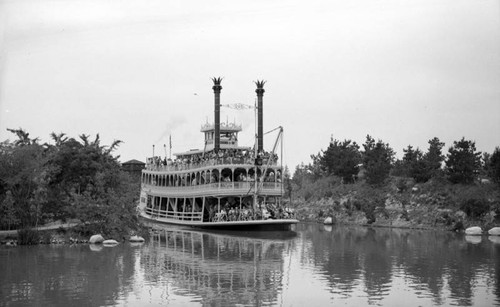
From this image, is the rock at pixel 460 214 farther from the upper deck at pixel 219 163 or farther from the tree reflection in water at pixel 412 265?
the upper deck at pixel 219 163

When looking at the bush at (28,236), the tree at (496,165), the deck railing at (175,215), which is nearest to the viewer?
the bush at (28,236)

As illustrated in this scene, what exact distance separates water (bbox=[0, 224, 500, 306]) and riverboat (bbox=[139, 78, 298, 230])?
6514 mm

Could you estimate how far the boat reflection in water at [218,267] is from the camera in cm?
1964

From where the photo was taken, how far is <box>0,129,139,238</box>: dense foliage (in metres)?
33.6

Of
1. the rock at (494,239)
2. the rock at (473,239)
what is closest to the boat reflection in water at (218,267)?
the rock at (473,239)

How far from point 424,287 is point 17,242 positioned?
20.2 meters

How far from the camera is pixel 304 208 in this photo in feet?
217

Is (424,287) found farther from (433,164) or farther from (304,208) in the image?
(304,208)

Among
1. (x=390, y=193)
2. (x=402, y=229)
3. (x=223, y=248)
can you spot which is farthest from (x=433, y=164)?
(x=223, y=248)

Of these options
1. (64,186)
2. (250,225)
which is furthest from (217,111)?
(64,186)

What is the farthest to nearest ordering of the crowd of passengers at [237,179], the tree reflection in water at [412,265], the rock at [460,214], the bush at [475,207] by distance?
the rock at [460,214] < the bush at [475,207] < the crowd of passengers at [237,179] < the tree reflection in water at [412,265]

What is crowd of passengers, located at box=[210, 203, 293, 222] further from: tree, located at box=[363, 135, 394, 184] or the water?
tree, located at box=[363, 135, 394, 184]

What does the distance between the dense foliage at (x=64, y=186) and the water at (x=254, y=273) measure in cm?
250

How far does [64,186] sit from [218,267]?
16.1 m
